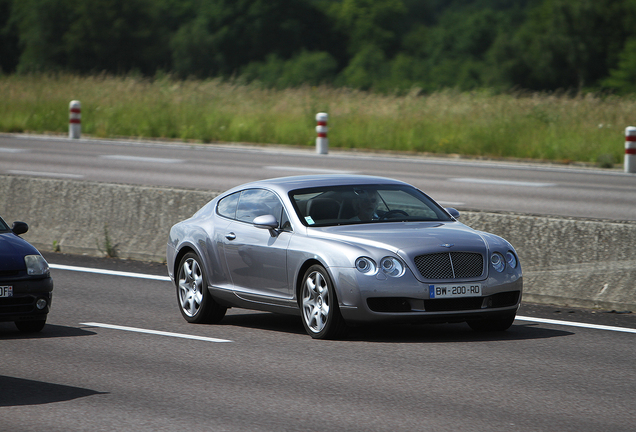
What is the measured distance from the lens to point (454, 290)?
859cm

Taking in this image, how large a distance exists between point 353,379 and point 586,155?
20.9 meters

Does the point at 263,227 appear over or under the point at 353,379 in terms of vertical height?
over

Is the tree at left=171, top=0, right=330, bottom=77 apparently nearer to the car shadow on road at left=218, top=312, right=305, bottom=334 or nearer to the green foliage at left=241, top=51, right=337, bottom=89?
the green foliage at left=241, top=51, right=337, bottom=89

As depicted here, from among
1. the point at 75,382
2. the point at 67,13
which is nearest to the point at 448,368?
the point at 75,382

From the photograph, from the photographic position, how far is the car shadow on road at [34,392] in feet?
22.0

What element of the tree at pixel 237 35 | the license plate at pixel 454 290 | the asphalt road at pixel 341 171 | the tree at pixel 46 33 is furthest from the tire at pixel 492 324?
the tree at pixel 237 35

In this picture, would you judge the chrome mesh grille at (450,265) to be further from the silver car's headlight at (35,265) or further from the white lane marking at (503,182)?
the white lane marking at (503,182)

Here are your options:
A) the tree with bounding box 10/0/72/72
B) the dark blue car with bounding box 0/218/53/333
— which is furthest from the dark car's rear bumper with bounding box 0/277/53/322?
the tree with bounding box 10/0/72/72

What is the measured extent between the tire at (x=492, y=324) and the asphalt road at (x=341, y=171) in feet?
27.7

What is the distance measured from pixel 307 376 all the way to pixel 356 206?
2.41 metres

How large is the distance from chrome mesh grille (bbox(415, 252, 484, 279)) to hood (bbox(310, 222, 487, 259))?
0.14 ft

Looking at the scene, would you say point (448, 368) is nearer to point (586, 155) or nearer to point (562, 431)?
point (562, 431)

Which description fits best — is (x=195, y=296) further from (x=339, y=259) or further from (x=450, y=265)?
(x=450, y=265)

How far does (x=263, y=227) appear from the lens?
950 cm
